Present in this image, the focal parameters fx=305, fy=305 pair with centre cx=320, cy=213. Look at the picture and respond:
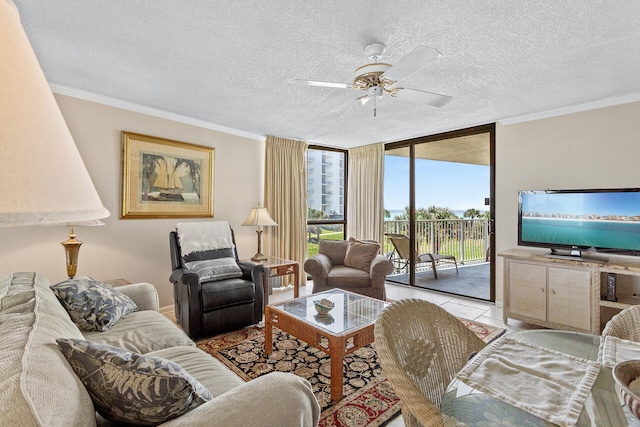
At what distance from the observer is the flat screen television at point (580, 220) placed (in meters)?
2.84

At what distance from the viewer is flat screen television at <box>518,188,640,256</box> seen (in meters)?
2.84

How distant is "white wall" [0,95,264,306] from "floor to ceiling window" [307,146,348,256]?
157 cm

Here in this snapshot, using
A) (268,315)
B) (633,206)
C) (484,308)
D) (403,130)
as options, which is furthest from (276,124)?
(633,206)

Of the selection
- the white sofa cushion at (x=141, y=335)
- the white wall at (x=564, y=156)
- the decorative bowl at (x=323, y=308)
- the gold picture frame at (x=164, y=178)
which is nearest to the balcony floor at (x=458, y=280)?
the white wall at (x=564, y=156)

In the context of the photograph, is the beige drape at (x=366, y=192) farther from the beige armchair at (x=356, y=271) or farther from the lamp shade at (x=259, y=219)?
the lamp shade at (x=259, y=219)

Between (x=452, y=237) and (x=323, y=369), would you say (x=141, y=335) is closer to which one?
(x=323, y=369)

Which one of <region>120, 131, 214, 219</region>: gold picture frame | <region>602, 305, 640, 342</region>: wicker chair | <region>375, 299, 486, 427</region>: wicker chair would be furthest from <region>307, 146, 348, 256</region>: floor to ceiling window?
<region>602, 305, 640, 342</region>: wicker chair

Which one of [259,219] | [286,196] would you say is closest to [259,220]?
[259,219]

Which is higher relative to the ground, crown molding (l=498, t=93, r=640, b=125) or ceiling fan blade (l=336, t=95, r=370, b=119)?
crown molding (l=498, t=93, r=640, b=125)

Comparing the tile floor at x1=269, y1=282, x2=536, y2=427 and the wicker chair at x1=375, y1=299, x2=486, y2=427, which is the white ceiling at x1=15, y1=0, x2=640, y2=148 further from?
the tile floor at x1=269, y1=282, x2=536, y2=427

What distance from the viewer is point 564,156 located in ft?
11.0

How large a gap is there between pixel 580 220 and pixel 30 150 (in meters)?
4.03

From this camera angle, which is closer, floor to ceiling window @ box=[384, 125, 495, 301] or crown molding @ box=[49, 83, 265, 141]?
crown molding @ box=[49, 83, 265, 141]

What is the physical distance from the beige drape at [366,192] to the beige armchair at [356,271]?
47.2 inches
